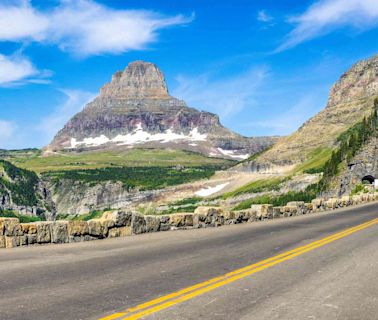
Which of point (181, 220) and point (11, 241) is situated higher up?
point (181, 220)

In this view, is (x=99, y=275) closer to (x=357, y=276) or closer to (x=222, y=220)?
(x=357, y=276)

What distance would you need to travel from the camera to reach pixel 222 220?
25562mm

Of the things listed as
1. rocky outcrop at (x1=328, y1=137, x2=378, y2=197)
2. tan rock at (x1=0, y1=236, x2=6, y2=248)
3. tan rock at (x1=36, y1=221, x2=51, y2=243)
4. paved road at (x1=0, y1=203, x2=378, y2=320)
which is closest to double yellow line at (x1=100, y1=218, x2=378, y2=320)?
paved road at (x1=0, y1=203, x2=378, y2=320)

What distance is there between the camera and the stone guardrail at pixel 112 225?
51.6 feet

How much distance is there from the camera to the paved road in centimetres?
785

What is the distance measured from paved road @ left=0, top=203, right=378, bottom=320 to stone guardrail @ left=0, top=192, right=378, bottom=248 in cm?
72

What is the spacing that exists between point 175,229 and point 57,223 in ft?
22.1

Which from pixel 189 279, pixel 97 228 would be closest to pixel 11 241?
pixel 97 228

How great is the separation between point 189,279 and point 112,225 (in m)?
9.07

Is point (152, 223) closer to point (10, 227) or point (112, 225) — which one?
point (112, 225)

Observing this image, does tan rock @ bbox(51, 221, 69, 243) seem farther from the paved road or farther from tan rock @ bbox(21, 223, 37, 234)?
the paved road

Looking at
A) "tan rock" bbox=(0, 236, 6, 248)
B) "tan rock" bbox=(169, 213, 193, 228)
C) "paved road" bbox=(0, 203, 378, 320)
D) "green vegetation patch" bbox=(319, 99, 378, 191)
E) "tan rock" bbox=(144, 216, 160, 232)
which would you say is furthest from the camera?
"green vegetation patch" bbox=(319, 99, 378, 191)

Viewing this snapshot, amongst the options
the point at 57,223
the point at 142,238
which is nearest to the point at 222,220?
the point at 142,238

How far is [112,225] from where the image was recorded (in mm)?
18891
